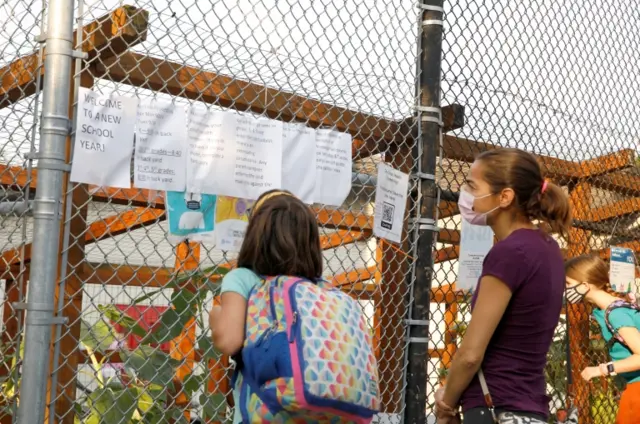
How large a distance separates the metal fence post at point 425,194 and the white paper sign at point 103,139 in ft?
4.80

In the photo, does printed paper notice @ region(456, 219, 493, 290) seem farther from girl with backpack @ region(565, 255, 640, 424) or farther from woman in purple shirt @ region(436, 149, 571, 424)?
woman in purple shirt @ region(436, 149, 571, 424)

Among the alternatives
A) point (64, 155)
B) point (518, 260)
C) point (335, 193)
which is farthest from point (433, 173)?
point (64, 155)

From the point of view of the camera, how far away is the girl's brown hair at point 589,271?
14.1 feet

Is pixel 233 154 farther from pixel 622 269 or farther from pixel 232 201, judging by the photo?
pixel 622 269

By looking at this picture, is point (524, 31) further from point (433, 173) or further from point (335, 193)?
point (335, 193)

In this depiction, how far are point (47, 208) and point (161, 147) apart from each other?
473 mm

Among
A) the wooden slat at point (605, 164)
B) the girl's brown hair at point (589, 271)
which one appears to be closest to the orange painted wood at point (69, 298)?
the girl's brown hair at point (589, 271)

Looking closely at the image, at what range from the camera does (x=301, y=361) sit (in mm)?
2189

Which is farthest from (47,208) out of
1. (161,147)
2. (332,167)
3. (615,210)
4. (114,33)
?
(615,210)

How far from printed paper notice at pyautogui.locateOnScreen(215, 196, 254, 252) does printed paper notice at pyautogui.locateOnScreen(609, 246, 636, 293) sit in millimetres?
2821

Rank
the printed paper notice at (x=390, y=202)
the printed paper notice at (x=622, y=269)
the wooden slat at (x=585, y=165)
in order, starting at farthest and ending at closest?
the printed paper notice at (x=622, y=269) < the wooden slat at (x=585, y=165) < the printed paper notice at (x=390, y=202)

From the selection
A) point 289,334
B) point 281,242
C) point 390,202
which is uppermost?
point 390,202

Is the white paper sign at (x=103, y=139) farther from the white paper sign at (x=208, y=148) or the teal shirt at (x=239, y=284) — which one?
the teal shirt at (x=239, y=284)

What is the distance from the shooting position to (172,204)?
2.83 m
